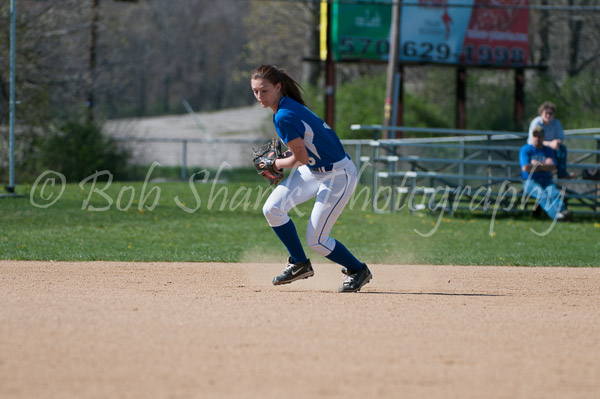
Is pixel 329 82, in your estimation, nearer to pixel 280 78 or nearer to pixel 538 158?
pixel 538 158

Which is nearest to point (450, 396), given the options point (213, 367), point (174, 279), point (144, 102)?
point (213, 367)

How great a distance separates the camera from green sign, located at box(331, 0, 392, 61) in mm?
23047

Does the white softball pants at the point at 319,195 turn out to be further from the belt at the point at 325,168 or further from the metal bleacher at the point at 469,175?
the metal bleacher at the point at 469,175

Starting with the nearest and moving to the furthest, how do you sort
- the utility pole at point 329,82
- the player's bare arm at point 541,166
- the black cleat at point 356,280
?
the black cleat at point 356,280 < the player's bare arm at point 541,166 < the utility pole at point 329,82

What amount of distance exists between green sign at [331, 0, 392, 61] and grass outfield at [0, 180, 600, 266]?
208 inches

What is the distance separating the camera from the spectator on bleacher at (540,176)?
1505 cm

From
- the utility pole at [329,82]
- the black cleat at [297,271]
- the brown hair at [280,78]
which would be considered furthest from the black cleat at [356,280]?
the utility pole at [329,82]

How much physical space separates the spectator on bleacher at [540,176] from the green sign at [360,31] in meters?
9.08

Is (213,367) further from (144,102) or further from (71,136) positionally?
(144,102)

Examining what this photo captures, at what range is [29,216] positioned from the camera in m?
15.1

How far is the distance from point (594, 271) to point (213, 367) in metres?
6.53

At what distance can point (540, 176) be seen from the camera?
1512 cm

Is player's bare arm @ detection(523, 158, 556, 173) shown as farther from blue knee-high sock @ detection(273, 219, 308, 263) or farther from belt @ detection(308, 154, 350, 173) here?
belt @ detection(308, 154, 350, 173)

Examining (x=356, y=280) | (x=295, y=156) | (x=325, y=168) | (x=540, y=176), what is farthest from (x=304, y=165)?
(x=540, y=176)
